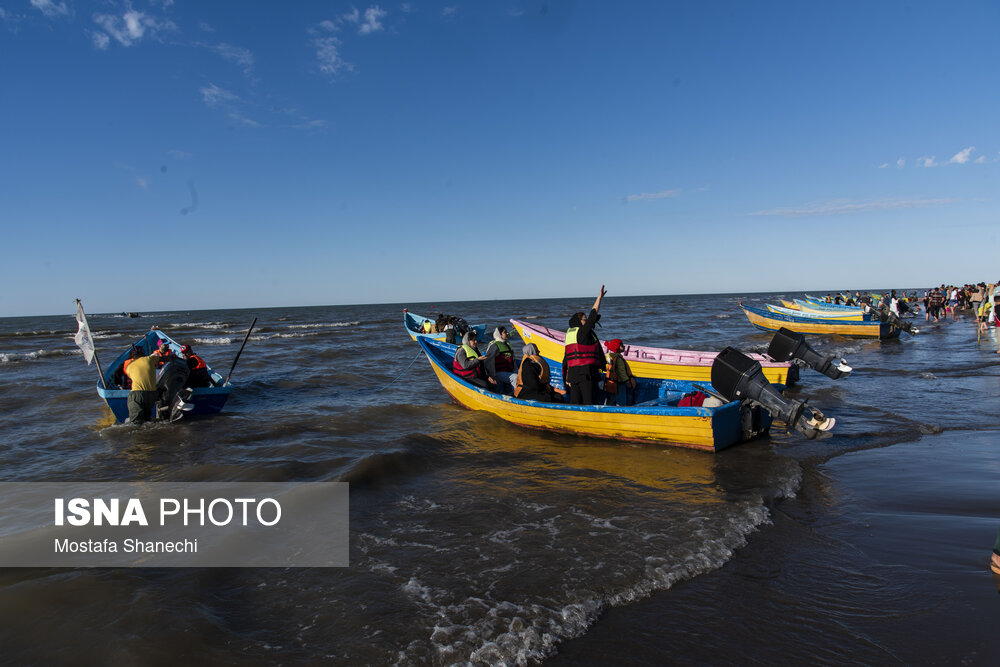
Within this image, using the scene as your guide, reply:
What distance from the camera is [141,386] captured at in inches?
434

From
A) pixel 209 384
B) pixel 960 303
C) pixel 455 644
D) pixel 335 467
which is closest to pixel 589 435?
pixel 335 467

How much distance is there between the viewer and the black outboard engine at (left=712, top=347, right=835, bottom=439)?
6938 mm

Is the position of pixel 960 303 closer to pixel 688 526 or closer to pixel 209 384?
pixel 688 526

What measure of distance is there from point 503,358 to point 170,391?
741 cm

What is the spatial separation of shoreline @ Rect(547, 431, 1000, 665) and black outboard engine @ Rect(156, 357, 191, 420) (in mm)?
10967

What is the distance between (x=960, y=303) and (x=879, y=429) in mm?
42366

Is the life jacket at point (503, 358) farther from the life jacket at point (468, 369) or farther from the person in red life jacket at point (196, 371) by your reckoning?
the person in red life jacket at point (196, 371)

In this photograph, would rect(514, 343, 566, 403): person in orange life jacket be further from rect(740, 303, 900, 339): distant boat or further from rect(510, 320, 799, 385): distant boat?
rect(740, 303, 900, 339): distant boat

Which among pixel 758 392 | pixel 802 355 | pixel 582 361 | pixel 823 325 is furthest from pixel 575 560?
pixel 823 325

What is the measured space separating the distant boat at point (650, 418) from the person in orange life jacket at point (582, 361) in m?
0.31

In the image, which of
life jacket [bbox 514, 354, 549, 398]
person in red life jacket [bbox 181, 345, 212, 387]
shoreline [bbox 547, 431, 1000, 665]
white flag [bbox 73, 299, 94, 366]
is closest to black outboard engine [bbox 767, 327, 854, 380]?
shoreline [bbox 547, 431, 1000, 665]

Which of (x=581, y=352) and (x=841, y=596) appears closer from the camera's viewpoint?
(x=841, y=596)

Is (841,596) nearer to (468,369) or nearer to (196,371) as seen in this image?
(468,369)

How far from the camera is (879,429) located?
9117mm
